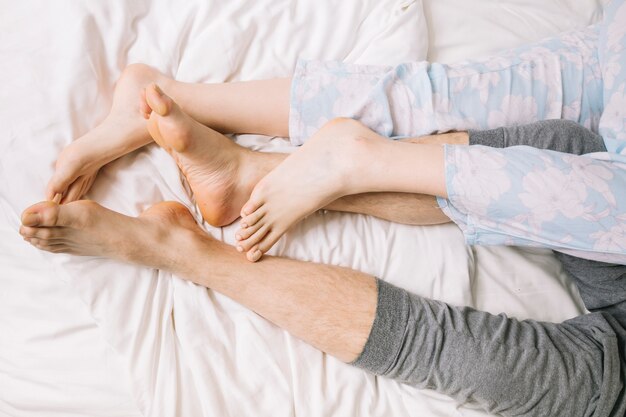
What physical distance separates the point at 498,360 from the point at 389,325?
171 mm

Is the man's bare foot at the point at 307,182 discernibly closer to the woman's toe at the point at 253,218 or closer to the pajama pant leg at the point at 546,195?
the woman's toe at the point at 253,218

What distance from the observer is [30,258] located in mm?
896

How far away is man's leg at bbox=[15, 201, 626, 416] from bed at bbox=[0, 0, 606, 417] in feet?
0.18

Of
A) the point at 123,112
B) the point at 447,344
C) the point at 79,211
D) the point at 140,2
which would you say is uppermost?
the point at 140,2

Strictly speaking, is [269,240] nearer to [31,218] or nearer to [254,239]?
[254,239]

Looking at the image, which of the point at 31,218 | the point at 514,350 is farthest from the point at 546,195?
the point at 31,218

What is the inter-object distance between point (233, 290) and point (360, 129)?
34cm

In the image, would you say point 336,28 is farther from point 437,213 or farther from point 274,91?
point 437,213

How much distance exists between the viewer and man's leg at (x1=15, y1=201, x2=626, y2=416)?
799 millimetres

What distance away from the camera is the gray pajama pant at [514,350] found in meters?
0.80

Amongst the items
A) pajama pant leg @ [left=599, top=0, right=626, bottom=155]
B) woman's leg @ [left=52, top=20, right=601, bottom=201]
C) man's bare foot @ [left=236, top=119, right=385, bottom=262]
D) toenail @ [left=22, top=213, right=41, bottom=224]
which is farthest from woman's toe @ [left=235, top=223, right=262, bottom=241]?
pajama pant leg @ [left=599, top=0, right=626, bottom=155]

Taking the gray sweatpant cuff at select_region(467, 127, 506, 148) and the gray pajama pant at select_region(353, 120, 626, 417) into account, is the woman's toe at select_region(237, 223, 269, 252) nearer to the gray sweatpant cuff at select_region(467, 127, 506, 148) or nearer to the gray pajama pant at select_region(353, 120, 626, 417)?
the gray pajama pant at select_region(353, 120, 626, 417)

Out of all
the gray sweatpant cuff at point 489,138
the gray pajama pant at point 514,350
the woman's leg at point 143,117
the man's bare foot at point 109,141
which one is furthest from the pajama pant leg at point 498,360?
the man's bare foot at point 109,141

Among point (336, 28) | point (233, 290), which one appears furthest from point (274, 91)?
point (233, 290)
